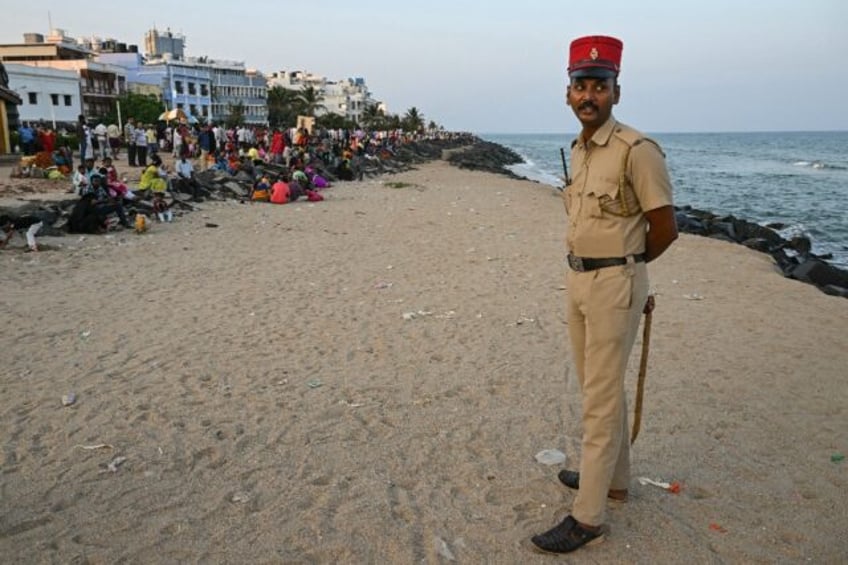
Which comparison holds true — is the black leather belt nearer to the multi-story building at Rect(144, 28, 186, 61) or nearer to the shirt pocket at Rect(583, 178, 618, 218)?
the shirt pocket at Rect(583, 178, 618, 218)

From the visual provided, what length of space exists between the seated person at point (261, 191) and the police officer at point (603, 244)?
49.5 feet

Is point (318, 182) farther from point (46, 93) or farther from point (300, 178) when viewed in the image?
point (46, 93)

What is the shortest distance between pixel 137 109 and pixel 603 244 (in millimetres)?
55072

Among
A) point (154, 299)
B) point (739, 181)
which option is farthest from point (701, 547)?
point (739, 181)

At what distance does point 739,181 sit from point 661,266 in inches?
1315

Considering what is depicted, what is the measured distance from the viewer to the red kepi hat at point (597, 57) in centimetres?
261

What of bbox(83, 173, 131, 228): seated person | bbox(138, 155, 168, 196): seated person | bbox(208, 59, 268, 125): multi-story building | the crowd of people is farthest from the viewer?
bbox(208, 59, 268, 125): multi-story building

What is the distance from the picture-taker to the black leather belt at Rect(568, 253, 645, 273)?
106 inches

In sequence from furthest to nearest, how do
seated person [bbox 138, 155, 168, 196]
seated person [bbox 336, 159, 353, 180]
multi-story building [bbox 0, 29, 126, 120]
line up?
1. multi-story building [bbox 0, 29, 126, 120]
2. seated person [bbox 336, 159, 353, 180]
3. seated person [bbox 138, 155, 168, 196]

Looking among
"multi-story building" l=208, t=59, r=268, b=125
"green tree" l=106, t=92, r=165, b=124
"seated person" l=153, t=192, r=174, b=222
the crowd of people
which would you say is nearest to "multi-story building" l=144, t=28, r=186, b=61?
"multi-story building" l=208, t=59, r=268, b=125

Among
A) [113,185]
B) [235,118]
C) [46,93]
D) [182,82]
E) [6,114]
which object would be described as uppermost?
[182,82]

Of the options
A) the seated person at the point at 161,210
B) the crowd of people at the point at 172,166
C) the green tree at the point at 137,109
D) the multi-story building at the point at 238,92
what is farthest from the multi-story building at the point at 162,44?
the seated person at the point at 161,210

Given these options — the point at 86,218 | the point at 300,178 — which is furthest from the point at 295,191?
the point at 86,218

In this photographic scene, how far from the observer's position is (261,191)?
1712 cm
